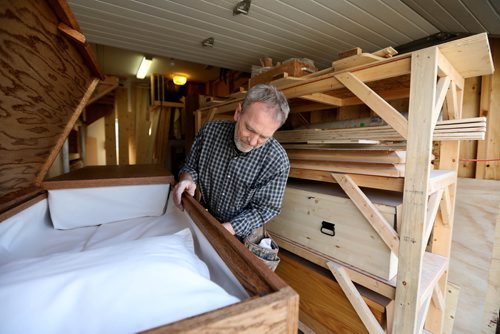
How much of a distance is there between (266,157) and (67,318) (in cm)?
105

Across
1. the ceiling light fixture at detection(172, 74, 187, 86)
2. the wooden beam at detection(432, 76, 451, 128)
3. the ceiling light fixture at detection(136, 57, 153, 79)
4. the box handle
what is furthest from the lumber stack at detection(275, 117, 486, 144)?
the ceiling light fixture at detection(172, 74, 187, 86)

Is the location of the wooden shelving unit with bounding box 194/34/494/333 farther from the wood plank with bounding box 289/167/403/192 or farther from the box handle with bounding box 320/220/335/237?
the box handle with bounding box 320/220/335/237

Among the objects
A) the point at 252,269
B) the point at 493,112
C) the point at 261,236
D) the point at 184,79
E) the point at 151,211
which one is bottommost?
the point at 261,236

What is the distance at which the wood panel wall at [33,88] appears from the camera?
69cm

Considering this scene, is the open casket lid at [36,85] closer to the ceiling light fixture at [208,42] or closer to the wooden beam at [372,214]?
the ceiling light fixture at [208,42]

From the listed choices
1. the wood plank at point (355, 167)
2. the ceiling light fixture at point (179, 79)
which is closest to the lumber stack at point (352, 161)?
the wood plank at point (355, 167)

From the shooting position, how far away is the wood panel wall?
0.69 meters

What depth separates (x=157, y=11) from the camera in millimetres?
1648

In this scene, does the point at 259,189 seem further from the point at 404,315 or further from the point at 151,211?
the point at 404,315

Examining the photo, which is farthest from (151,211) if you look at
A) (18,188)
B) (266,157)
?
(266,157)

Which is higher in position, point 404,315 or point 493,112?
point 493,112

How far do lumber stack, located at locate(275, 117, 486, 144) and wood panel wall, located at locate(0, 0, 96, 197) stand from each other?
1230 millimetres

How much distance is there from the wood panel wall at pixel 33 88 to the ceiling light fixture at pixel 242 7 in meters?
0.98

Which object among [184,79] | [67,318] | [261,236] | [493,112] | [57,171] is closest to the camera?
[67,318]
